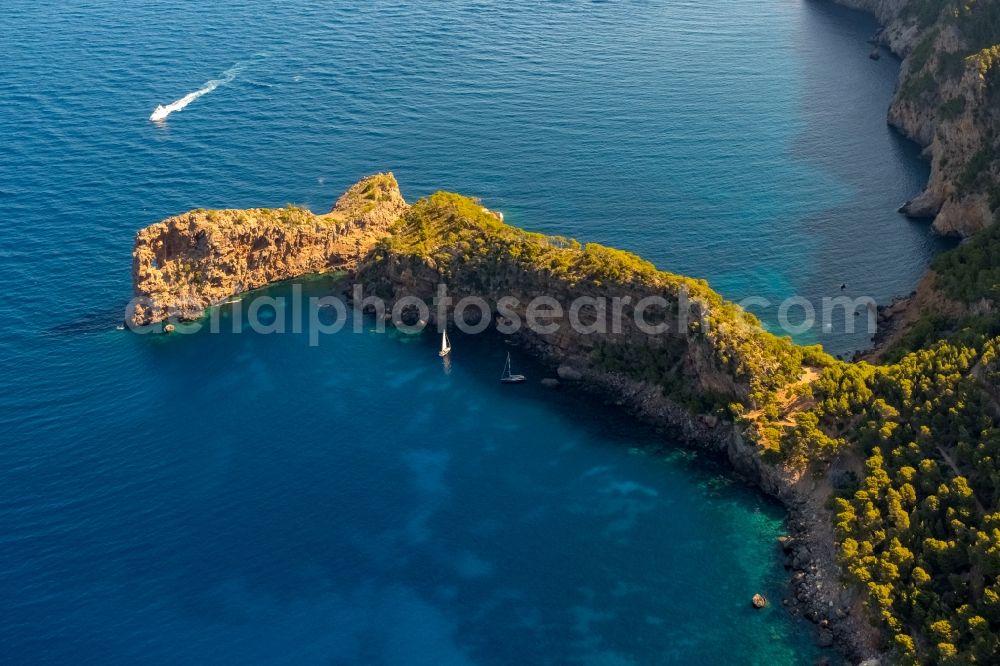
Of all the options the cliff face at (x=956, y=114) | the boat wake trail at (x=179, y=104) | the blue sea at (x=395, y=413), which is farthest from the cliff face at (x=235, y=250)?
the cliff face at (x=956, y=114)

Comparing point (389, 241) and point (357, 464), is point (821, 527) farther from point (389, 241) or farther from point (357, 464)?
point (389, 241)

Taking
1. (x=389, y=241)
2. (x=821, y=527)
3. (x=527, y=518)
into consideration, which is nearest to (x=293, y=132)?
(x=389, y=241)

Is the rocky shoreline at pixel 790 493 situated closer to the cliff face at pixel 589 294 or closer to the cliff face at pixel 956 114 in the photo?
the cliff face at pixel 589 294

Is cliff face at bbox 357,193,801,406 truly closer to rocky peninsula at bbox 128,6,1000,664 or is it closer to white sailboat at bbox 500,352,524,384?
rocky peninsula at bbox 128,6,1000,664

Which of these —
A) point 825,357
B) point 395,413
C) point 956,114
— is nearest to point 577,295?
point 395,413

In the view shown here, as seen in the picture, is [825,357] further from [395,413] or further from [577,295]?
[395,413]

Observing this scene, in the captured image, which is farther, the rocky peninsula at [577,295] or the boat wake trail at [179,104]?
the boat wake trail at [179,104]
